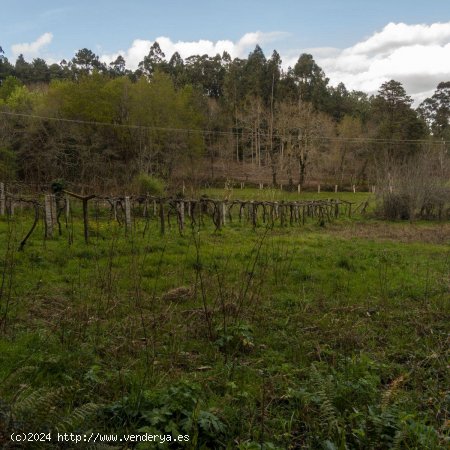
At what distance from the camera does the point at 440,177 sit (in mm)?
28266

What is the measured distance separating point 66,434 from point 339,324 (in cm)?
422

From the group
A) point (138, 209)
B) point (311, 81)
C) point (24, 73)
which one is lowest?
point (138, 209)

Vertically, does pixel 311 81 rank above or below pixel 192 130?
above

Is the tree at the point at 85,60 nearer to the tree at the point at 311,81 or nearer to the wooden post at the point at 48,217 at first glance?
the tree at the point at 311,81

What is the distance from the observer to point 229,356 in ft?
17.1

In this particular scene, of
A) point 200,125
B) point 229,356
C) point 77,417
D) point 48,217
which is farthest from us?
point 200,125

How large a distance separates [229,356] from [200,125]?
49.1 m

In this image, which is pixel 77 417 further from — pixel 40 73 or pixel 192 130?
pixel 40 73

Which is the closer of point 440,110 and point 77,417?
point 77,417

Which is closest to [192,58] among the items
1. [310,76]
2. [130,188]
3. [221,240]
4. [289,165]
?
[310,76]

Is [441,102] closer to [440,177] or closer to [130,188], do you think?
[440,177]

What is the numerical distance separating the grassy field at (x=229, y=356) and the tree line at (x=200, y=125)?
69.9 ft

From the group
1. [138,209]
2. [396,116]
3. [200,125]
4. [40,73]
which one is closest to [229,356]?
[138,209]

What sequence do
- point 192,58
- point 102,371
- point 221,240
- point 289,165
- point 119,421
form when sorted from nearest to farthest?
point 119,421, point 102,371, point 221,240, point 289,165, point 192,58
